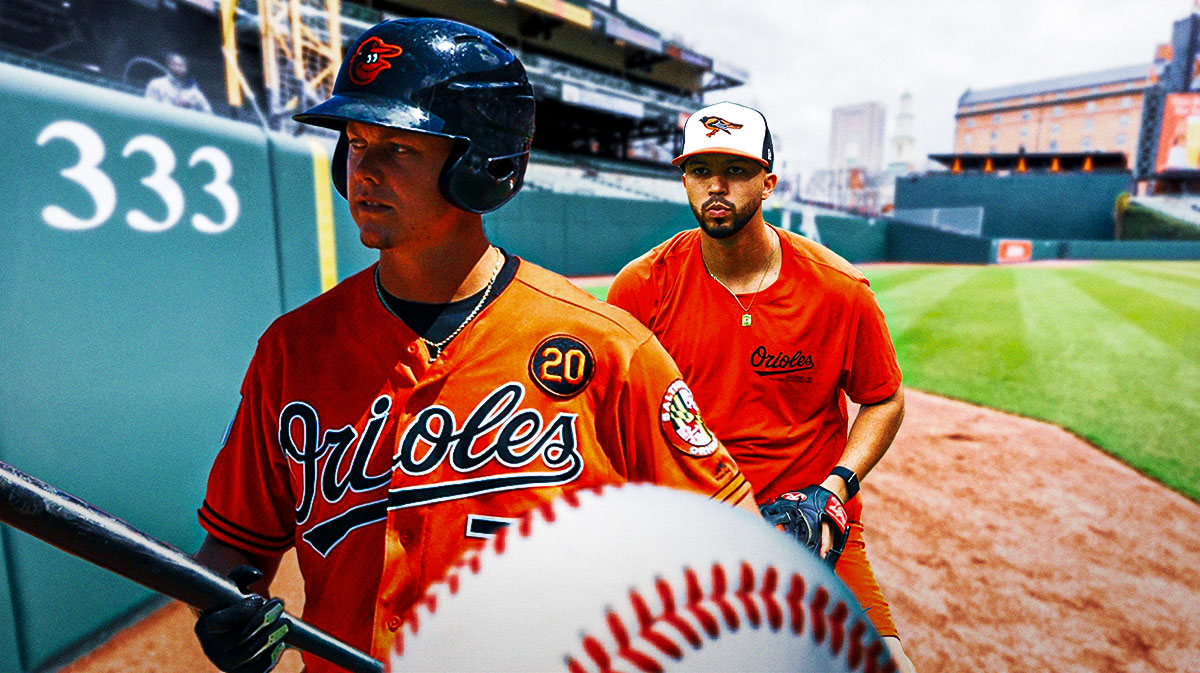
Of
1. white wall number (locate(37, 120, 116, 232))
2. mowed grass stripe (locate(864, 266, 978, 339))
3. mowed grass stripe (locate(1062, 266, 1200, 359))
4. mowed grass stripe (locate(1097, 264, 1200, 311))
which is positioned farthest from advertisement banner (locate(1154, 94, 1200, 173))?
white wall number (locate(37, 120, 116, 232))

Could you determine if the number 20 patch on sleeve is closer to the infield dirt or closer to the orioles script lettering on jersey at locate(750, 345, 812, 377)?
the orioles script lettering on jersey at locate(750, 345, 812, 377)

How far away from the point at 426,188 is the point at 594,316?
409mm

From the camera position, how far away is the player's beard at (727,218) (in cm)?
207

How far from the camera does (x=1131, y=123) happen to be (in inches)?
2120

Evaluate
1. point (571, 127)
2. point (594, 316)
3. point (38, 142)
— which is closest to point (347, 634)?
point (594, 316)

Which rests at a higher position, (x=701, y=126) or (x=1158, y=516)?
(x=701, y=126)

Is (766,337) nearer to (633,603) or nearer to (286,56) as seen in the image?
(633,603)

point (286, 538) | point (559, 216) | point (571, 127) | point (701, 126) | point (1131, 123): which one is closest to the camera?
point (286, 538)

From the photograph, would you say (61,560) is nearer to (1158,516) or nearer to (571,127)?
(1158,516)

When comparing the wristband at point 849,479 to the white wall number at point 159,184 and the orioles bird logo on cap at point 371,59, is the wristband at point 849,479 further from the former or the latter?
the white wall number at point 159,184

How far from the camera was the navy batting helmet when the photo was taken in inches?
45.1

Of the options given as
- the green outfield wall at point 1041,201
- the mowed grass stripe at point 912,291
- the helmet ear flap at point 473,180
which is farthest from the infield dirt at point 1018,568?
the green outfield wall at point 1041,201

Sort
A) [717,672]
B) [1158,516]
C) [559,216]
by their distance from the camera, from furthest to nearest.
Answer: [559,216] < [1158,516] < [717,672]

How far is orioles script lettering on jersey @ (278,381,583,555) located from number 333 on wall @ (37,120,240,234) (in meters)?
1.72
